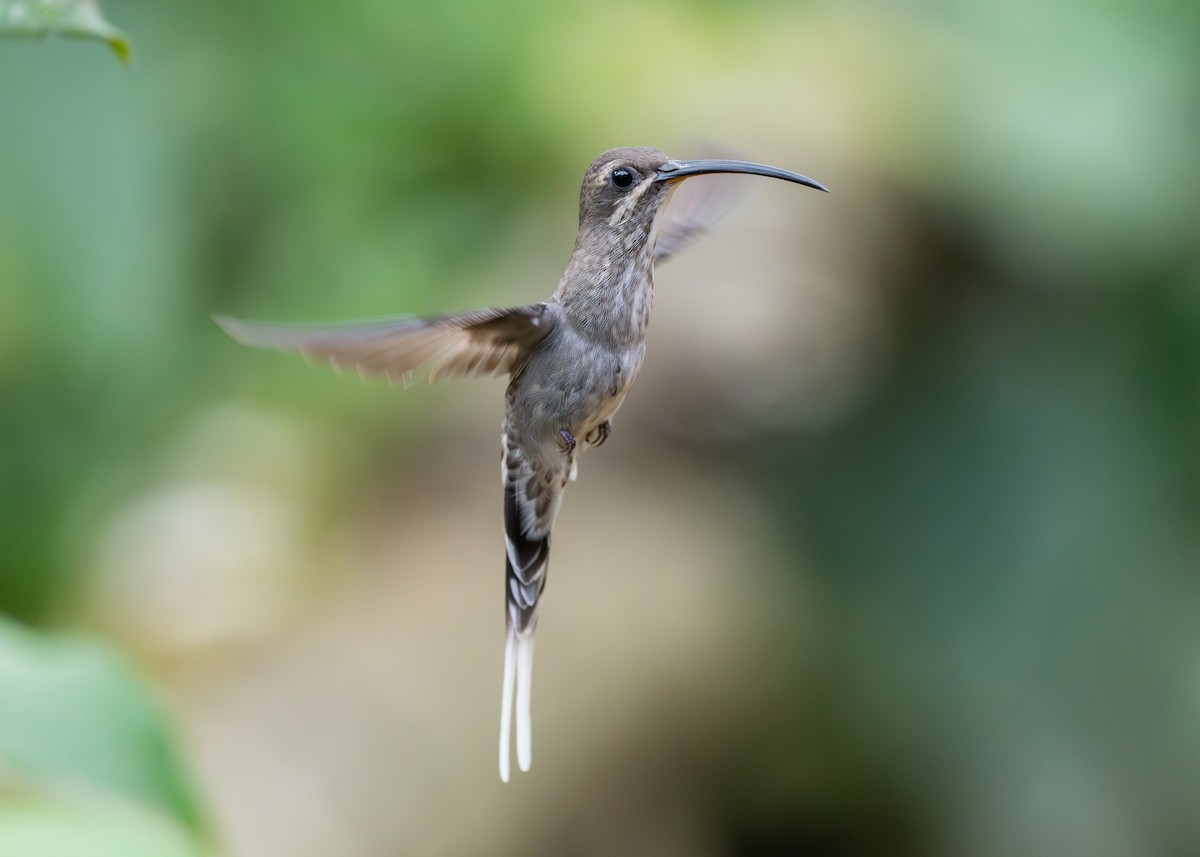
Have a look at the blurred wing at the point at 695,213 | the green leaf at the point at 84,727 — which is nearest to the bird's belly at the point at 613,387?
the blurred wing at the point at 695,213

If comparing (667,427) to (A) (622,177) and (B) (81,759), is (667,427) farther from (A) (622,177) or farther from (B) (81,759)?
(A) (622,177)

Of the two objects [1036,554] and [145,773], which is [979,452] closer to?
[1036,554]

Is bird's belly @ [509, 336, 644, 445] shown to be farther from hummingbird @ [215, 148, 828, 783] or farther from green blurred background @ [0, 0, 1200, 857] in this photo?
green blurred background @ [0, 0, 1200, 857]

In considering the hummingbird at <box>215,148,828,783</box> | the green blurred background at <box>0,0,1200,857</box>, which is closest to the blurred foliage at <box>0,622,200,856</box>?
the hummingbird at <box>215,148,828,783</box>

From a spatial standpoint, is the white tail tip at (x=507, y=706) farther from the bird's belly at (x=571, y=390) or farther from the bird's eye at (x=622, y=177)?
the bird's eye at (x=622, y=177)

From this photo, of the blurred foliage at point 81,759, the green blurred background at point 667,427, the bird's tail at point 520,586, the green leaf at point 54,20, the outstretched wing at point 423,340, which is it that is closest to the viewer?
the outstretched wing at point 423,340

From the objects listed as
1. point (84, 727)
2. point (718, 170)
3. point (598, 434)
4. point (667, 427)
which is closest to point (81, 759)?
point (84, 727)

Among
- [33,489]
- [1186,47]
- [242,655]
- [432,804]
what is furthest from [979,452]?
[33,489]
